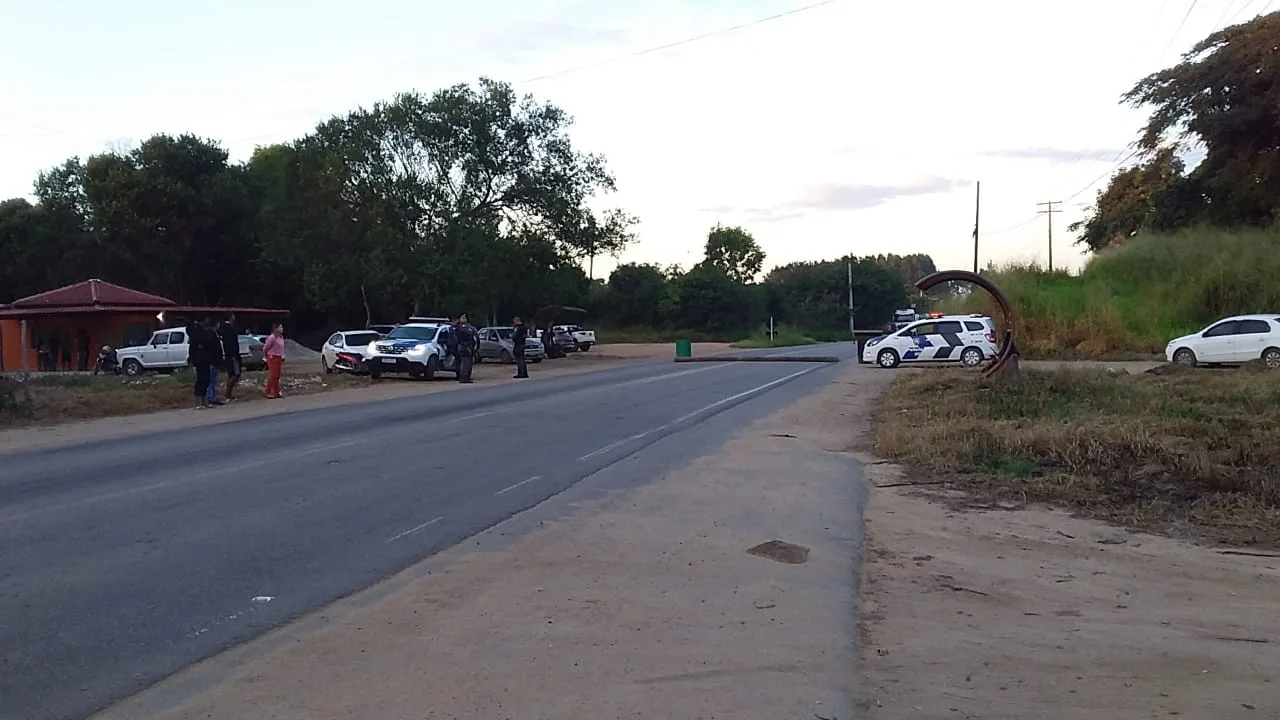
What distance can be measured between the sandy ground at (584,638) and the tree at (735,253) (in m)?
119

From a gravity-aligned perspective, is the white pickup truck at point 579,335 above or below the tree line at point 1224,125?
below

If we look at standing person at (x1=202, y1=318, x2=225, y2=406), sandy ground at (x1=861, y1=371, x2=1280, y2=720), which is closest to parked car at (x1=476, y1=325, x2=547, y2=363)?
standing person at (x1=202, y1=318, x2=225, y2=406)

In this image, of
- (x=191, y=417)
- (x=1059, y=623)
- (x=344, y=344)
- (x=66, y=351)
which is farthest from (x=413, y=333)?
(x=1059, y=623)

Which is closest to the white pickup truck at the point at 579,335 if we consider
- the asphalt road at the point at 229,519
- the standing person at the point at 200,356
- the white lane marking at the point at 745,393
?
the white lane marking at the point at 745,393

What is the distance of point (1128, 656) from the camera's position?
247 inches

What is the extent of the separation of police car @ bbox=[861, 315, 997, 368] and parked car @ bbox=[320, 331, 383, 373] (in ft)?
52.7

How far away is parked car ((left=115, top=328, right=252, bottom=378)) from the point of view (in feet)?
125

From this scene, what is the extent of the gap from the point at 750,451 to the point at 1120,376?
11.7 m

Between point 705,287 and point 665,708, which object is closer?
point 665,708

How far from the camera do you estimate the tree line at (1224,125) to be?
43.2 metres

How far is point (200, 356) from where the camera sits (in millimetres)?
23344

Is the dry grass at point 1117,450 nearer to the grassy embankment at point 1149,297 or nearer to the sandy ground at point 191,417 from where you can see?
the sandy ground at point 191,417

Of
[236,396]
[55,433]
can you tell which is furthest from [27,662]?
[236,396]

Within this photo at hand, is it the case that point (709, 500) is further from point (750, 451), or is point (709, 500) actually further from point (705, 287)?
point (705, 287)
